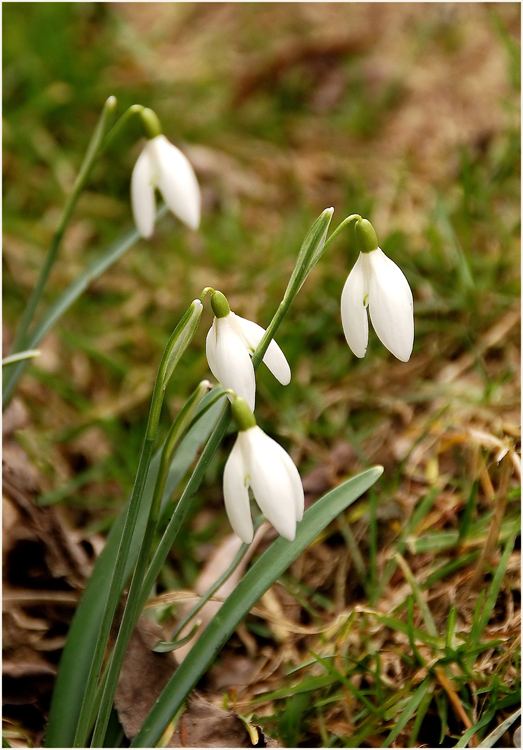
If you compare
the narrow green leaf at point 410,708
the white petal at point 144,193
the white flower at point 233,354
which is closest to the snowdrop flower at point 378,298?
the white flower at point 233,354

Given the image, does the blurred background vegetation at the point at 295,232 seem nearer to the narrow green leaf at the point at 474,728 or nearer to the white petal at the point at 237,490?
the narrow green leaf at the point at 474,728

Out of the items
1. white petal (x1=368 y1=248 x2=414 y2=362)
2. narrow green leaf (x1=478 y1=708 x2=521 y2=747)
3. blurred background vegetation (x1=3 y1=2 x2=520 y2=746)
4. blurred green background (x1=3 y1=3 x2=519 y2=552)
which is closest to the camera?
white petal (x1=368 y1=248 x2=414 y2=362)

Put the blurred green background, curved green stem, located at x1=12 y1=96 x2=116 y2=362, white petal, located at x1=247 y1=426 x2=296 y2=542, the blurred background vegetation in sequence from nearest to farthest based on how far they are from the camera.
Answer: white petal, located at x1=247 y1=426 x2=296 y2=542
curved green stem, located at x1=12 y1=96 x2=116 y2=362
the blurred background vegetation
the blurred green background

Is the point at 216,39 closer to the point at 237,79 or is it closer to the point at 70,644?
the point at 237,79

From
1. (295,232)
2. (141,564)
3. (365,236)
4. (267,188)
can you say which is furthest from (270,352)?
(267,188)

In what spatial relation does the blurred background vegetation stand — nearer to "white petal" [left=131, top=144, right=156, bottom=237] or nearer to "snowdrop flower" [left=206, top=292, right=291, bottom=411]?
"snowdrop flower" [left=206, top=292, right=291, bottom=411]

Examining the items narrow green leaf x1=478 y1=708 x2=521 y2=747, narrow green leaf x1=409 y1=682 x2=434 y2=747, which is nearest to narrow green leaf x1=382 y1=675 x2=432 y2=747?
narrow green leaf x1=409 y1=682 x2=434 y2=747

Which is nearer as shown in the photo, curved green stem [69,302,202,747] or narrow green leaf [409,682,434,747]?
curved green stem [69,302,202,747]

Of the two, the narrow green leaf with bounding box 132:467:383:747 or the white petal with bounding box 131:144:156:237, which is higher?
the white petal with bounding box 131:144:156:237
